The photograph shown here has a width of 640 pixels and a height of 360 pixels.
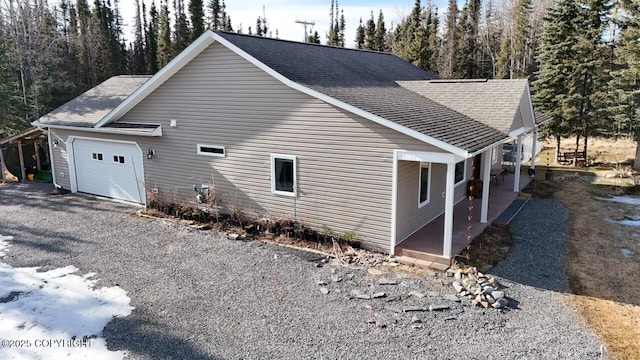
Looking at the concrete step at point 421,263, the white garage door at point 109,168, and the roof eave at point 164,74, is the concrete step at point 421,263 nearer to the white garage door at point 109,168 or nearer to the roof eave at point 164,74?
the roof eave at point 164,74

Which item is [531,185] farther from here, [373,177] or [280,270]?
[280,270]

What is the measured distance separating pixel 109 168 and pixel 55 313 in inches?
313

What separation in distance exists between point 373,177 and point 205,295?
4.03 m

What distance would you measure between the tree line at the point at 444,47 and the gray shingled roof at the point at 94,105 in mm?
6993

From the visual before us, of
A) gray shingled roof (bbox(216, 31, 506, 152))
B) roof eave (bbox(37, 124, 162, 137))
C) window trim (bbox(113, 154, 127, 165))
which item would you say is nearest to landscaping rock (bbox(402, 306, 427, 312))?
gray shingled roof (bbox(216, 31, 506, 152))

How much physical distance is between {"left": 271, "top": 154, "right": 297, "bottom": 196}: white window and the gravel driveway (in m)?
1.39

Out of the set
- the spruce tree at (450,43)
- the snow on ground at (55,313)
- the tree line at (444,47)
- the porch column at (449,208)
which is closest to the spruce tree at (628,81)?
the tree line at (444,47)

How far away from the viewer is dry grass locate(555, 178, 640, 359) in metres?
6.05

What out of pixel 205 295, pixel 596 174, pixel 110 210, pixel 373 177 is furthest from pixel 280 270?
pixel 596 174

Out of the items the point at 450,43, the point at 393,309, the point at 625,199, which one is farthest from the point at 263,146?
the point at 450,43

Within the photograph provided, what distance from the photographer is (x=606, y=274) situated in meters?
8.05

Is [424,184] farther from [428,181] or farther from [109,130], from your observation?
[109,130]

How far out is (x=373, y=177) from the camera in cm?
877

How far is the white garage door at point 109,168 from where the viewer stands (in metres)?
13.0
